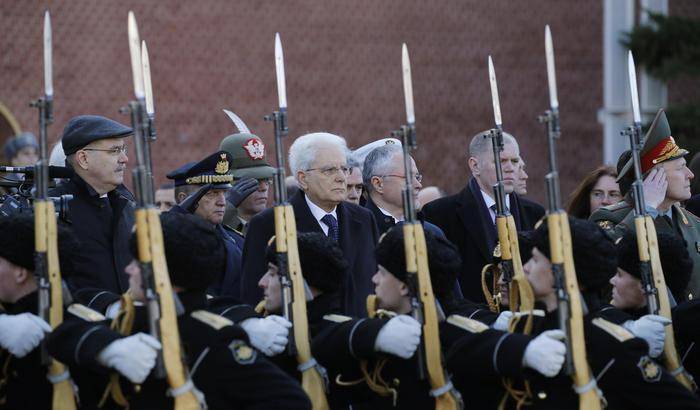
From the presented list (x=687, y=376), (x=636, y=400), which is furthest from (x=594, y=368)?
(x=687, y=376)

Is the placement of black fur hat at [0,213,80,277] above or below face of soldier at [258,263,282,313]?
above

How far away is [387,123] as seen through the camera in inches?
635

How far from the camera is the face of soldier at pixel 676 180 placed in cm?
734

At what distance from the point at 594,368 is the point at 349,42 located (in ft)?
36.7

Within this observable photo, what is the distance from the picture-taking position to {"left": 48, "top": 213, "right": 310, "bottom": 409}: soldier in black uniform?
4.76 meters

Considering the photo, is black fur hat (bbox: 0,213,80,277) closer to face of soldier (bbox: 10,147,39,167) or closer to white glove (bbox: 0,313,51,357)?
white glove (bbox: 0,313,51,357)

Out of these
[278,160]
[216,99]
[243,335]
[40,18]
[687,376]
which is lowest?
[687,376]

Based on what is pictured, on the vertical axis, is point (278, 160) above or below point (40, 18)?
below

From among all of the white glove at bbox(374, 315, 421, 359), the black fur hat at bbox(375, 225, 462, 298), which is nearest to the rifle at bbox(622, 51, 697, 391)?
the black fur hat at bbox(375, 225, 462, 298)

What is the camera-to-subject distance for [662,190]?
23.7ft

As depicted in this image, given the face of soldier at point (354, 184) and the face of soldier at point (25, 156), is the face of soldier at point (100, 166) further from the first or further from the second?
the face of soldier at point (25, 156)

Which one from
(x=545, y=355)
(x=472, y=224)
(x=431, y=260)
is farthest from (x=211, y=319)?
(x=472, y=224)

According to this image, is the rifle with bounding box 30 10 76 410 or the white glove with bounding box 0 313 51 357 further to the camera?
the rifle with bounding box 30 10 76 410

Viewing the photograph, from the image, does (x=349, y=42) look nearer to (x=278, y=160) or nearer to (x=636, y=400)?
(x=278, y=160)
